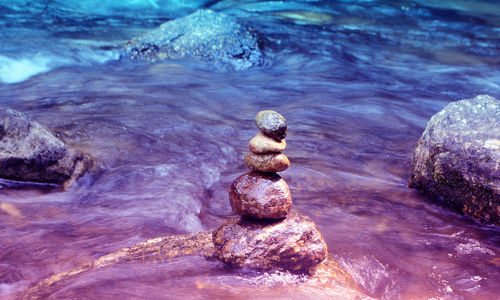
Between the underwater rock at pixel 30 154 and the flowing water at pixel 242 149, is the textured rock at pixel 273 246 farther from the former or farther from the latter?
the underwater rock at pixel 30 154

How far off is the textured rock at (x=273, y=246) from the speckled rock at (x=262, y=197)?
0.08 m

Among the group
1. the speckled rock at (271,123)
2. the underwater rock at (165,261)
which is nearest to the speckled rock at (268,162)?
the speckled rock at (271,123)

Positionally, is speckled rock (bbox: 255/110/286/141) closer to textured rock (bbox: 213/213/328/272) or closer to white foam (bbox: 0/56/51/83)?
textured rock (bbox: 213/213/328/272)

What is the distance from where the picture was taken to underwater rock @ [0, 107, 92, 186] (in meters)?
3.48

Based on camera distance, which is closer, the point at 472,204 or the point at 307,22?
the point at 472,204

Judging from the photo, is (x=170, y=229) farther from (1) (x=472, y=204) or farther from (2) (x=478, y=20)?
(2) (x=478, y=20)

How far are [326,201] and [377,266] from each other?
41.6 inches

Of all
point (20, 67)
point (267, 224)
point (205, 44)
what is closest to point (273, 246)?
point (267, 224)

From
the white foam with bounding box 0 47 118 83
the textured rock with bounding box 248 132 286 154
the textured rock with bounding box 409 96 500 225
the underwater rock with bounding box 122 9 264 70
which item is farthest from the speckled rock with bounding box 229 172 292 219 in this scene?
the white foam with bounding box 0 47 118 83

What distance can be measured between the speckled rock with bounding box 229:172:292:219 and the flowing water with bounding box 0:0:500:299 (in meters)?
0.34

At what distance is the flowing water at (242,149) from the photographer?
225 cm

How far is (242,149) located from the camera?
486cm

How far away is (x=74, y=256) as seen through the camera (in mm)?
2426

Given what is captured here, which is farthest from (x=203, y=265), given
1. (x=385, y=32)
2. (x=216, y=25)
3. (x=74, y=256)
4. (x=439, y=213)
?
(x=385, y=32)
